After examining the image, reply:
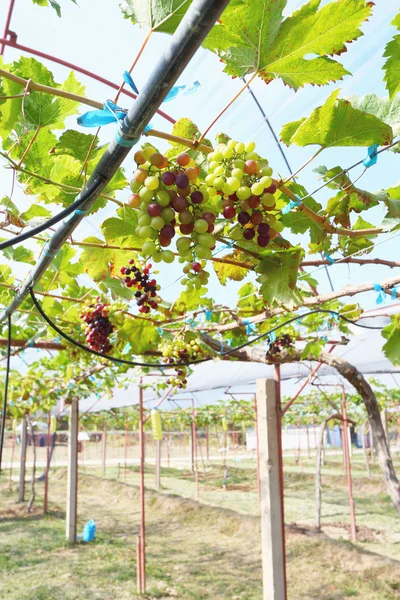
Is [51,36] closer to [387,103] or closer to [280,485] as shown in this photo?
[387,103]

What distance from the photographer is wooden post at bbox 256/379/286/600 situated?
2.97 metres

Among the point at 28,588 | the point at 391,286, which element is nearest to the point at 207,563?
the point at 28,588

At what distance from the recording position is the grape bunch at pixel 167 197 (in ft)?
3.14

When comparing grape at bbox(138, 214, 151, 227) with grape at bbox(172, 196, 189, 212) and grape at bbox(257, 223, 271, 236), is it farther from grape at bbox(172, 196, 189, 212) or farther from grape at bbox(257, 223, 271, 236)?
grape at bbox(257, 223, 271, 236)

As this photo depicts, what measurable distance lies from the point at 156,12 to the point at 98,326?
89.7 inches

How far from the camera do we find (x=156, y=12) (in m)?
0.91

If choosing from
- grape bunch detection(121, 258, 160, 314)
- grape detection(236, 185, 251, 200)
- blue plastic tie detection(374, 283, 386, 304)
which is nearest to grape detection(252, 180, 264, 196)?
grape detection(236, 185, 251, 200)

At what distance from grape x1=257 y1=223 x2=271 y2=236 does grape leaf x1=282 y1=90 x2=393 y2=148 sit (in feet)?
0.73

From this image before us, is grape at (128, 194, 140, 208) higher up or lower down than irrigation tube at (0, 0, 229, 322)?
lower down

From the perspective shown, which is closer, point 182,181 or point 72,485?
point 182,181

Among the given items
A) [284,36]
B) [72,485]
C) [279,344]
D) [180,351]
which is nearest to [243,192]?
[284,36]

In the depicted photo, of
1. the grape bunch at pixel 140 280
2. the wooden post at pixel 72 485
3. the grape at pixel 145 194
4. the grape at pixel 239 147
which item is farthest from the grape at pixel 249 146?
the wooden post at pixel 72 485

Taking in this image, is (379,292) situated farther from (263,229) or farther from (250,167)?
(250,167)

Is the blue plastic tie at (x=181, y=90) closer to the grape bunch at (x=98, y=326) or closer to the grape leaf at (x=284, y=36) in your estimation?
the grape leaf at (x=284, y=36)
